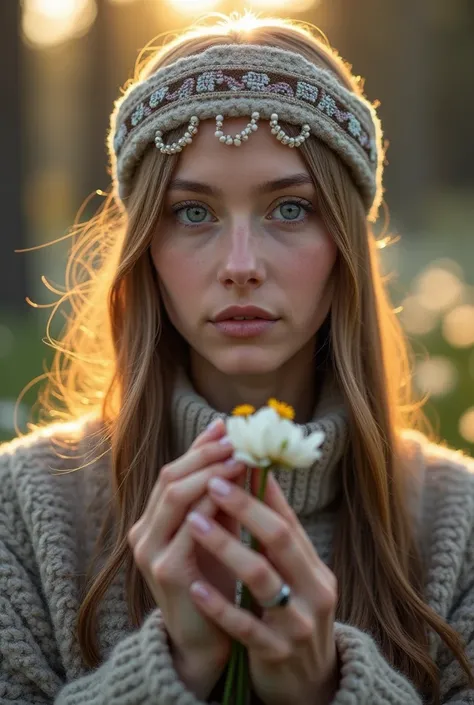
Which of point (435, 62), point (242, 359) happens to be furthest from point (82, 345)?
point (435, 62)

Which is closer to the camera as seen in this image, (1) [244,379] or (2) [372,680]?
(2) [372,680]

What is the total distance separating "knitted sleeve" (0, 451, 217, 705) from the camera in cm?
205

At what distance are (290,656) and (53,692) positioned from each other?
791mm

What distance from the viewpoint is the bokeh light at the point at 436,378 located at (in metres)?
5.42

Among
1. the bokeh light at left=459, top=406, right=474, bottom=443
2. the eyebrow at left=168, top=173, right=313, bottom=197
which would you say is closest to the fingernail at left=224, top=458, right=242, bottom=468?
the eyebrow at left=168, top=173, right=313, bottom=197

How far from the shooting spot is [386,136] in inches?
536

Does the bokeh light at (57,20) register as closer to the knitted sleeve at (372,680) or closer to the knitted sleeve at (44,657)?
the knitted sleeve at (44,657)

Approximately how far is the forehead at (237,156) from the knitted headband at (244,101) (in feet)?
0.06

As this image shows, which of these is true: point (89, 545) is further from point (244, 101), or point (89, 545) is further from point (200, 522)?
point (244, 101)

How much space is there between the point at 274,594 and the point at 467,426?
327 cm

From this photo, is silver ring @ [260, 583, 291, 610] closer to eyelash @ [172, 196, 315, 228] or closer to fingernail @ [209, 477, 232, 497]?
fingernail @ [209, 477, 232, 497]

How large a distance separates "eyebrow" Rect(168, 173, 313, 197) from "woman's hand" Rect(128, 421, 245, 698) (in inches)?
34.8

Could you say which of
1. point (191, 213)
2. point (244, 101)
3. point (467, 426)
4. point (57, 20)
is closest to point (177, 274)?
point (191, 213)

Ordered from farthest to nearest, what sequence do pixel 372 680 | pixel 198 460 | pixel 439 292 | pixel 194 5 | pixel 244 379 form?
1. pixel 194 5
2. pixel 439 292
3. pixel 244 379
4. pixel 372 680
5. pixel 198 460
